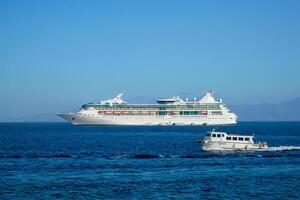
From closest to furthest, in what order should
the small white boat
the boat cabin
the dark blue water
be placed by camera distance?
→ the dark blue water
the small white boat
the boat cabin

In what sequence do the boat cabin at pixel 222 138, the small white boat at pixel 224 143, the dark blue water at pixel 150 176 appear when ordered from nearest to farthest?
the dark blue water at pixel 150 176 < the small white boat at pixel 224 143 < the boat cabin at pixel 222 138

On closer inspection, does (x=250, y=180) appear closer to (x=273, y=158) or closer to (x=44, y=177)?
(x=44, y=177)

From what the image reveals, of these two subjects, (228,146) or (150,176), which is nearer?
(150,176)

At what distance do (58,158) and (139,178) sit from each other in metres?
20.8

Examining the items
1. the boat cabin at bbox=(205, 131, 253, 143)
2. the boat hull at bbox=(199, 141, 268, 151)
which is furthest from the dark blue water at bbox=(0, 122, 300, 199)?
the boat cabin at bbox=(205, 131, 253, 143)

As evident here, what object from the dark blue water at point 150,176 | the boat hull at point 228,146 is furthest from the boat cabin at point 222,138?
the dark blue water at point 150,176

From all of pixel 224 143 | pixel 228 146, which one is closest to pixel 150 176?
pixel 224 143

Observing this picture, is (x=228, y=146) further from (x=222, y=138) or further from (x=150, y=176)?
(x=150, y=176)

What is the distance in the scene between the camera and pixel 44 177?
46.8m

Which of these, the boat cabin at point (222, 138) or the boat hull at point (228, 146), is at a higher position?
the boat cabin at point (222, 138)

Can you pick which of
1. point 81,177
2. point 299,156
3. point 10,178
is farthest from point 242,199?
point 299,156

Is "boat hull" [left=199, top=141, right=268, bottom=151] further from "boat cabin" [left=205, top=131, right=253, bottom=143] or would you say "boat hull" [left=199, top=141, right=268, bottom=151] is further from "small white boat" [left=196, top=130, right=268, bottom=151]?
"boat cabin" [left=205, top=131, right=253, bottom=143]

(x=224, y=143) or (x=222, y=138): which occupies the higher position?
(x=222, y=138)

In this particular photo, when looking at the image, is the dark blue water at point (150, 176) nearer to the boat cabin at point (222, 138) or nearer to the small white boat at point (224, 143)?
the small white boat at point (224, 143)
